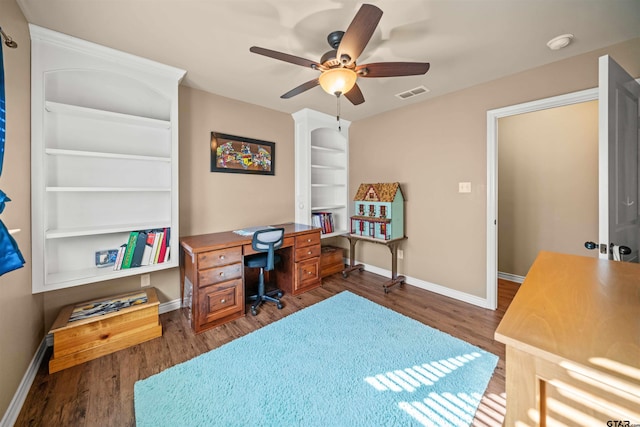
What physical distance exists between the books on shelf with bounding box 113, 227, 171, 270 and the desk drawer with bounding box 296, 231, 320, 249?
1.35 m

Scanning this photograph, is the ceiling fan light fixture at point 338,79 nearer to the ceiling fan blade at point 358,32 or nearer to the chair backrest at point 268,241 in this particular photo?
the ceiling fan blade at point 358,32

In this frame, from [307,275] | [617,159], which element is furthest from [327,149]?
[617,159]

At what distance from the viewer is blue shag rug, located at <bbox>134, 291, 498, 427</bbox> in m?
1.37

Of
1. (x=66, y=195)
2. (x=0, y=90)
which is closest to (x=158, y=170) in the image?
(x=66, y=195)

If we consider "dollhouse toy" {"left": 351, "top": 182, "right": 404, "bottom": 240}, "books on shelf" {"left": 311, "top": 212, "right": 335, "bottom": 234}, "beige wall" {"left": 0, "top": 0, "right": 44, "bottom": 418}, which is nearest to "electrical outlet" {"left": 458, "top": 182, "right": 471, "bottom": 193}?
"dollhouse toy" {"left": 351, "top": 182, "right": 404, "bottom": 240}

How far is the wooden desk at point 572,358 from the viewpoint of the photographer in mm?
521

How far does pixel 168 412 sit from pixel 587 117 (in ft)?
15.4

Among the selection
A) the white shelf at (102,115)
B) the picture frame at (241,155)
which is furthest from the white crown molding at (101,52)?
the picture frame at (241,155)

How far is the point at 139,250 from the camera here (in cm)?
216

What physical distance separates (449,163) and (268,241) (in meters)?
2.27

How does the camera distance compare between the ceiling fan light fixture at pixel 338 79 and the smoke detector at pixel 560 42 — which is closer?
the ceiling fan light fixture at pixel 338 79

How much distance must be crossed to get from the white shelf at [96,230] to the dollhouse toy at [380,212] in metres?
2.32

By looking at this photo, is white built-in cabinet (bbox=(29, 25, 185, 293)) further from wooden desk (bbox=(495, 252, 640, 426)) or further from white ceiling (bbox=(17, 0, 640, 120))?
wooden desk (bbox=(495, 252, 640, 426))

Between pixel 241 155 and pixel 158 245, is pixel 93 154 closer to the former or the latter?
pixel 158 245
